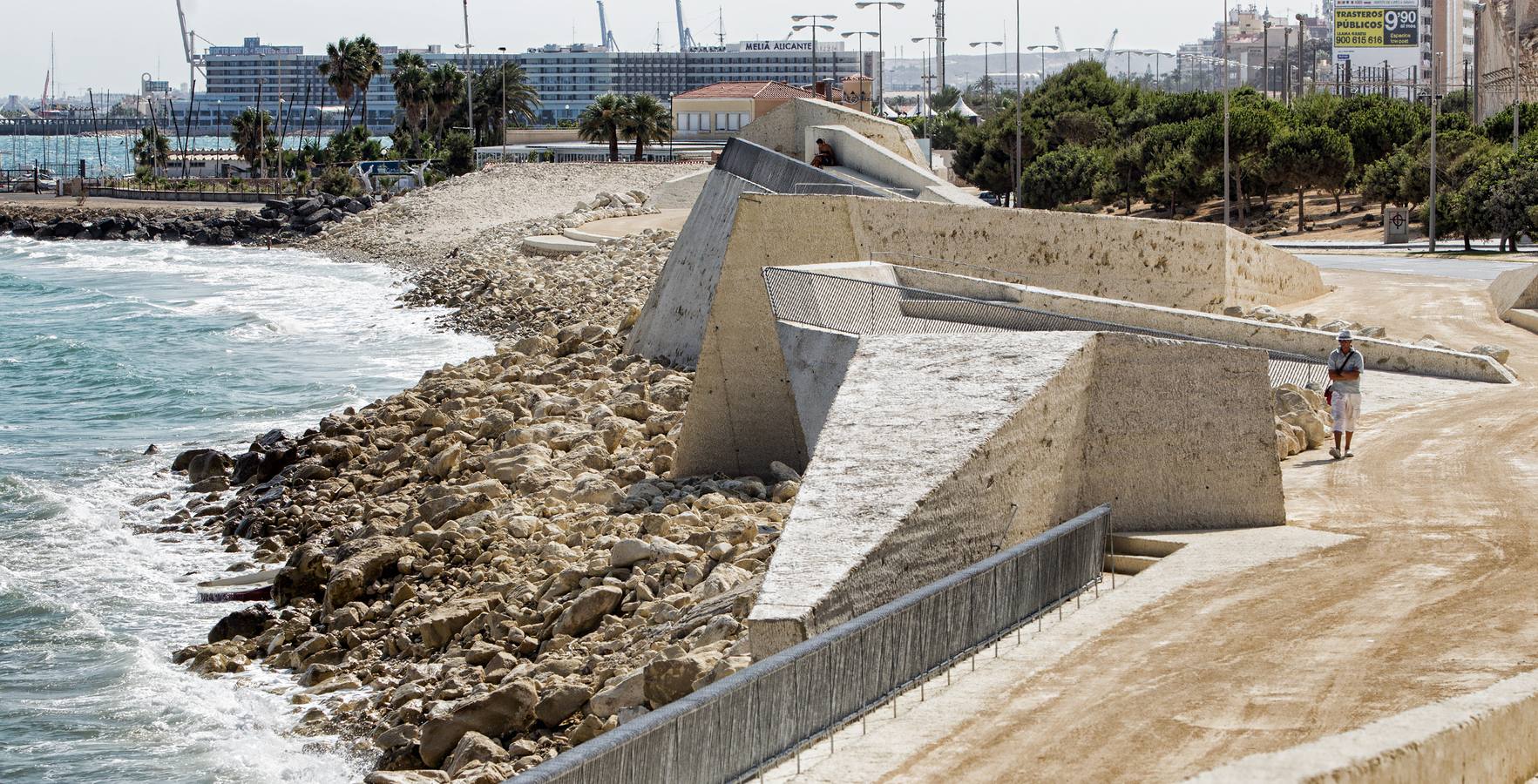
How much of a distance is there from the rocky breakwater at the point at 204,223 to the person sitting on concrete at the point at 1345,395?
6082cm

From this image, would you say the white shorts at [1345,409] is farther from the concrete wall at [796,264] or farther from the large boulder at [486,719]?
the large boulder at [486,719]

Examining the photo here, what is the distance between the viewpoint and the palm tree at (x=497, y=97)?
9081 centimetres

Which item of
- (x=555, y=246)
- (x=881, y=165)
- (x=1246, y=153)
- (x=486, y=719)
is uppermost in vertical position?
(x=1246, y=153)

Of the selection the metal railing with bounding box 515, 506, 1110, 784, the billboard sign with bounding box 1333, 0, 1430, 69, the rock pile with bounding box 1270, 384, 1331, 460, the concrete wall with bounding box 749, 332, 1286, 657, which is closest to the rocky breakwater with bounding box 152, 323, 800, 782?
the concrete wall with bounding box 749, 332, 1286, 657

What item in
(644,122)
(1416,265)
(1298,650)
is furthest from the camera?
(644,122)

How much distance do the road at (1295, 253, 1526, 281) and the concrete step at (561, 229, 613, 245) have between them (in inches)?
738

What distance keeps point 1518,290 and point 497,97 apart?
71615 millimetres

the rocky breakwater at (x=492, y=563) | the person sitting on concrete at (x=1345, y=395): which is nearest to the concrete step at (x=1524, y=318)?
the person sitting on concrete at (x=1345, y=395)

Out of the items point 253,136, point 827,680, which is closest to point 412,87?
point 253,136

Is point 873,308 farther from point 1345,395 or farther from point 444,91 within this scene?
point 444,91

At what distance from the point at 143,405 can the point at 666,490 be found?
63.2ft

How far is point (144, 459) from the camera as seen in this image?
27125mm

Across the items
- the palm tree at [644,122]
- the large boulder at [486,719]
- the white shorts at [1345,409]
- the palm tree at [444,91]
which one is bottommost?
the large boulder at [486,719]

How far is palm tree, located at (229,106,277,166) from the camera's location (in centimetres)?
9762
